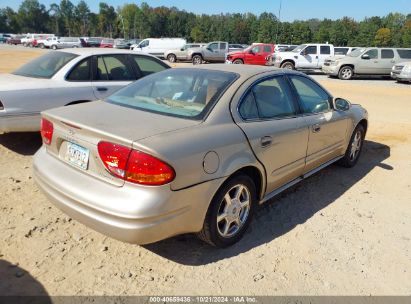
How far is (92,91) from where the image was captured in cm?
580

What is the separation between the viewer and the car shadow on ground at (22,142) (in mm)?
5535

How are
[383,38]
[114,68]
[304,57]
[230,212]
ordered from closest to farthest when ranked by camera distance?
[230,212] < [114,68] < [304,57] < [383,38]

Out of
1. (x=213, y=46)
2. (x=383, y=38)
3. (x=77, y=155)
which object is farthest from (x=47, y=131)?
(x=383, y=38)

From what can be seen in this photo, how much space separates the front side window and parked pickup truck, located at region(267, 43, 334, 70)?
19763mm

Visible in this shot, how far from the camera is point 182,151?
2.68 metres

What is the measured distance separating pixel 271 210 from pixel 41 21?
461 feet

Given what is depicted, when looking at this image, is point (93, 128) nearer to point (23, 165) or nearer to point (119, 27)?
point (23, 165)

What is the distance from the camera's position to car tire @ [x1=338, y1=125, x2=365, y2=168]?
5254mm

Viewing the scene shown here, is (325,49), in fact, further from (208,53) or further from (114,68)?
(114,68)

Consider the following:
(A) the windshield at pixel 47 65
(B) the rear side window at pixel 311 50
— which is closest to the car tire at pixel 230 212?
(A) the windshield at pixel 47 65

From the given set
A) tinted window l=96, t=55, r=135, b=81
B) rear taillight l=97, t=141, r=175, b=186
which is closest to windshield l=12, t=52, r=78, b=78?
tinted window l=96, t=55, r=135, b=81

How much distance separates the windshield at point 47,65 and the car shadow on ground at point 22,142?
3.23 ft

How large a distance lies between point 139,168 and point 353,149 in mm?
3805

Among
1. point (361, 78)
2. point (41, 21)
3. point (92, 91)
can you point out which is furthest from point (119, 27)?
point (92, 91)
